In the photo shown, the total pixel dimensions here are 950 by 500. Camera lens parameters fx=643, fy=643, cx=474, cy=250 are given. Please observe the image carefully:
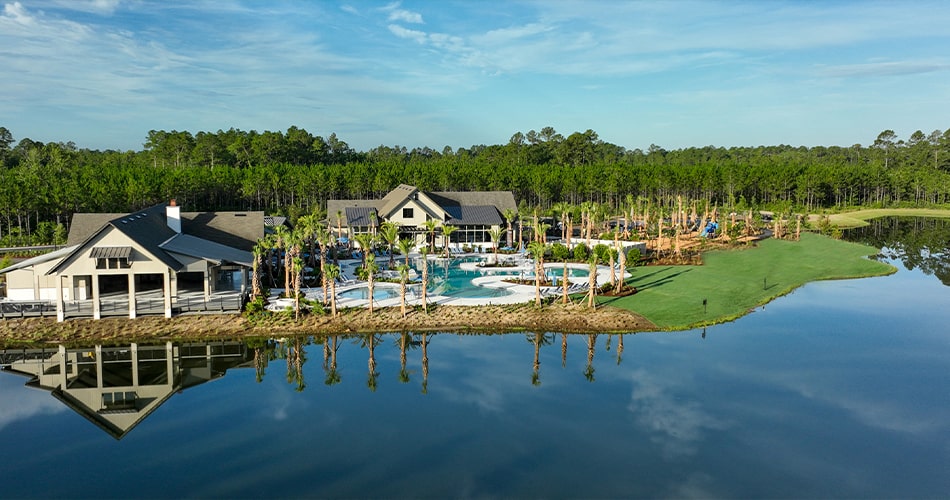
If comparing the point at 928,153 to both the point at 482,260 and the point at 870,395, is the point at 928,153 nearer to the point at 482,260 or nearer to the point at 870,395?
the point at 482,260

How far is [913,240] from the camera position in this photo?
74562 millimetres

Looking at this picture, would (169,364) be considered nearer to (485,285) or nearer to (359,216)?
(485,285)

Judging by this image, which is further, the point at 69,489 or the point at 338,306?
the point at 338,306

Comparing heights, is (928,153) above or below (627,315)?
above

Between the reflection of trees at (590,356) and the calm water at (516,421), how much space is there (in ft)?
0.62

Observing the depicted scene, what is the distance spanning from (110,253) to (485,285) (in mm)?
22497

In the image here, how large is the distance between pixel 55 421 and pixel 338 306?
1611 cm

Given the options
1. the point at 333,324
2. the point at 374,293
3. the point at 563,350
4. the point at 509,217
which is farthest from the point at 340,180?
the point at 563,350

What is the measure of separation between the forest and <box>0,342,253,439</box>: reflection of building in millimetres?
34707

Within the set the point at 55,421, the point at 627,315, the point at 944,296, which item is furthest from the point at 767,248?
the point at 55,421

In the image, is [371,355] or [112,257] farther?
[112,257]

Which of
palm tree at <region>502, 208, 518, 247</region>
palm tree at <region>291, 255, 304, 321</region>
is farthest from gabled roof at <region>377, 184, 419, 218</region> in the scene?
palm tree at <region>291, 255, 304, 321</region>

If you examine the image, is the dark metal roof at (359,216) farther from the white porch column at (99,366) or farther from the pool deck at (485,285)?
the white porch column at (99,366)

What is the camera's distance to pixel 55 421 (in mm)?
23172
